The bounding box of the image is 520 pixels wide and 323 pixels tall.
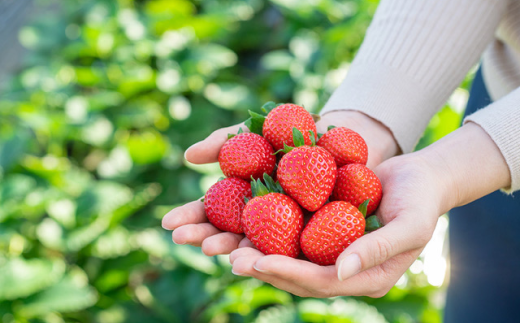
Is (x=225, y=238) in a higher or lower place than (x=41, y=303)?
higher

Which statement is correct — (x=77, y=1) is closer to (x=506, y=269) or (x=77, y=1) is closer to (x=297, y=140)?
(x=297, y=140)

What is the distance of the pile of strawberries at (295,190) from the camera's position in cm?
97

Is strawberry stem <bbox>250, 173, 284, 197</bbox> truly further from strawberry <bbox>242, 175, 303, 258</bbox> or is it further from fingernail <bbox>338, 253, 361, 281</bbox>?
fingernail <bbox>338, 253, 361, 281</bbox>

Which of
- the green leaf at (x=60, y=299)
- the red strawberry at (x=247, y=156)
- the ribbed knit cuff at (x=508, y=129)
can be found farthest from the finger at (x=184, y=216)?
the green leaf at (x=60, y=299)

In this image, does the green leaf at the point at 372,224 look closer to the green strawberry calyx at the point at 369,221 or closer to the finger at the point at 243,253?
the green strawberry calyx at the point at 369,221

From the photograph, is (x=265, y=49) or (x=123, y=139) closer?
(x=123, y=139)

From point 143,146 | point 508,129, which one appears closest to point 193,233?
point 508,129

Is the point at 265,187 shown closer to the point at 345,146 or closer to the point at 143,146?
the point at 345,146

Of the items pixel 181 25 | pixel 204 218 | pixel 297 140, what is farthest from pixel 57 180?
pixel 297 140

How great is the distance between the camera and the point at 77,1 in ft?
12.7

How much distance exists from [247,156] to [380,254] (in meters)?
0.39

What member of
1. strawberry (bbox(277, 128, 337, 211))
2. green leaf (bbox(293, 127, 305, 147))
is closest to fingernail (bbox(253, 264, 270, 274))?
strawberry (bbox(277, 128, 337, 211))

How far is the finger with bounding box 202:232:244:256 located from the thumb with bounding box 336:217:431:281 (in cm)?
27

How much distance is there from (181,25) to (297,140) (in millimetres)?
2236
